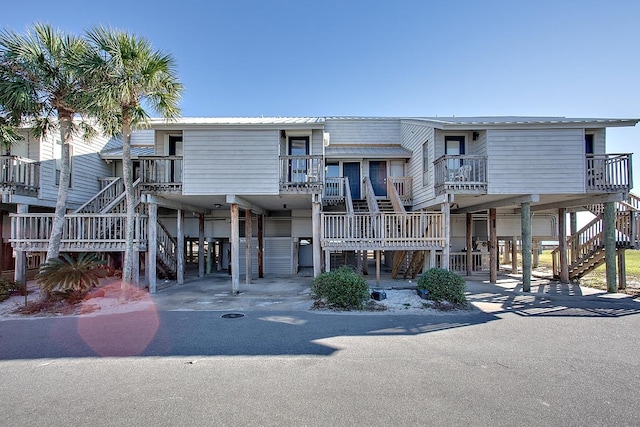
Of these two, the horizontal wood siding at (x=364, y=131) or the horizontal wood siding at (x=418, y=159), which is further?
the horizontal wood siding at (x=364, y=131)

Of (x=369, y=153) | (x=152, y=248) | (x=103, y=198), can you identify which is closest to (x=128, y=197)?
(x=152, y=248)

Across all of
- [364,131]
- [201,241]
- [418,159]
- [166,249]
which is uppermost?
[364,131]

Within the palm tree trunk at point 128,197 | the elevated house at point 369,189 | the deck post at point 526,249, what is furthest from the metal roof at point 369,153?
the palm tree trunk at point 128,197

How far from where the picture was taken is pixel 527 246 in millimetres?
11438

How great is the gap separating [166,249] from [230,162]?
17.7 ft

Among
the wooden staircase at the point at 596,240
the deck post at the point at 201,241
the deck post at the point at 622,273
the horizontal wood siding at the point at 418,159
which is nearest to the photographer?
the wooden staircase at the point at 596,240

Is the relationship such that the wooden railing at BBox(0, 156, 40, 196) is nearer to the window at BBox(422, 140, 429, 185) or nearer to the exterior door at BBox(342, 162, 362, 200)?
the exterior door at BBox(342, 162, 362, 200)

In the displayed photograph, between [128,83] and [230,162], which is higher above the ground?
[128,83]

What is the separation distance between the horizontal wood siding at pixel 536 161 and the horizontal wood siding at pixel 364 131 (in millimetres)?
7714

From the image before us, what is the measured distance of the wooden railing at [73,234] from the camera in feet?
34.8

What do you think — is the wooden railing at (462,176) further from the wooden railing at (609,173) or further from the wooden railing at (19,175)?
the wooden railing at (19,175)

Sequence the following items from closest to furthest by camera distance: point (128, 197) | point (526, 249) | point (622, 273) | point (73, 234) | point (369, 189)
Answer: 1. point (128, 197)
2. point (73, 234)
3. point (526, 249)
4. point (622, 273)
5. point (369, 189)

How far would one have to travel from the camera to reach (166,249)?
44.0 feet

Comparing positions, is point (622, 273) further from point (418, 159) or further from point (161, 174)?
point (161, 174)
